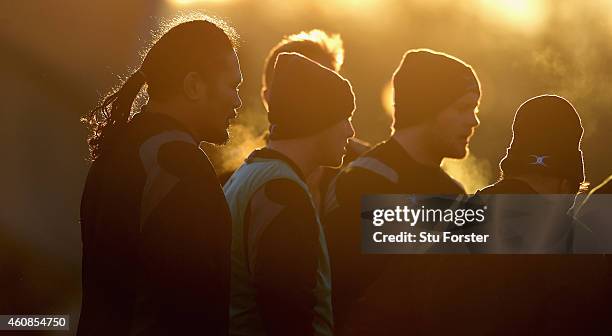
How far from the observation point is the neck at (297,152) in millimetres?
2336

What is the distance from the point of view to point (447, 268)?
9.62ft

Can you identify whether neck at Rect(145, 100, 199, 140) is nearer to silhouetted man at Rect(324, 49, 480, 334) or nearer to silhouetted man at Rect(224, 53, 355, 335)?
silhouetted man at Rect(224, 53, 355, 335)

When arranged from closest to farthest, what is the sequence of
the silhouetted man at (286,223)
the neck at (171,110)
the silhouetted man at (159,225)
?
the silhouetted man at (159,225) < the neck at (171,110) < the silhouetted man at (286,223)

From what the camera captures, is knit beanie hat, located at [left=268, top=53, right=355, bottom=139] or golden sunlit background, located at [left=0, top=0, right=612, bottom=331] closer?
knit beanie hat, located at [left=268, top=53, right=355, bottom=139]

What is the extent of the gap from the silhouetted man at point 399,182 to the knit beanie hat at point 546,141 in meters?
0.24

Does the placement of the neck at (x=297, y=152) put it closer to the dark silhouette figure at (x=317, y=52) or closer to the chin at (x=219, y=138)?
the chin at (x=219, y=138)

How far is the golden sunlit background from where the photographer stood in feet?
10.4

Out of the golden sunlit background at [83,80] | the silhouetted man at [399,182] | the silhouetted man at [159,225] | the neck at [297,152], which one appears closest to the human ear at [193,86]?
the silhouetted man at [159,225]

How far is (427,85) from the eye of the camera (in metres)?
2.89

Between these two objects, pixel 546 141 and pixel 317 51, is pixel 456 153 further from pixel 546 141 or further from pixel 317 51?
pixel 317 51

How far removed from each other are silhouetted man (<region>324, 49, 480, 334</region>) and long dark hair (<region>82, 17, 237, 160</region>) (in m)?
0.86

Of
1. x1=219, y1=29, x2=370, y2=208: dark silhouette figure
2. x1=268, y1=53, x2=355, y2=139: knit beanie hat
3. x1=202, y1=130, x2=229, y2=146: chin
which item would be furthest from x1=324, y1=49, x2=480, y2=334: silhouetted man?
x1=202, y1=130, x2=229, y2=146: chin

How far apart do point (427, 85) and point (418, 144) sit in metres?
0.25

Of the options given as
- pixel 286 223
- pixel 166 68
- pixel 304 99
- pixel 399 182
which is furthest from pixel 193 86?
pixel 399 182
